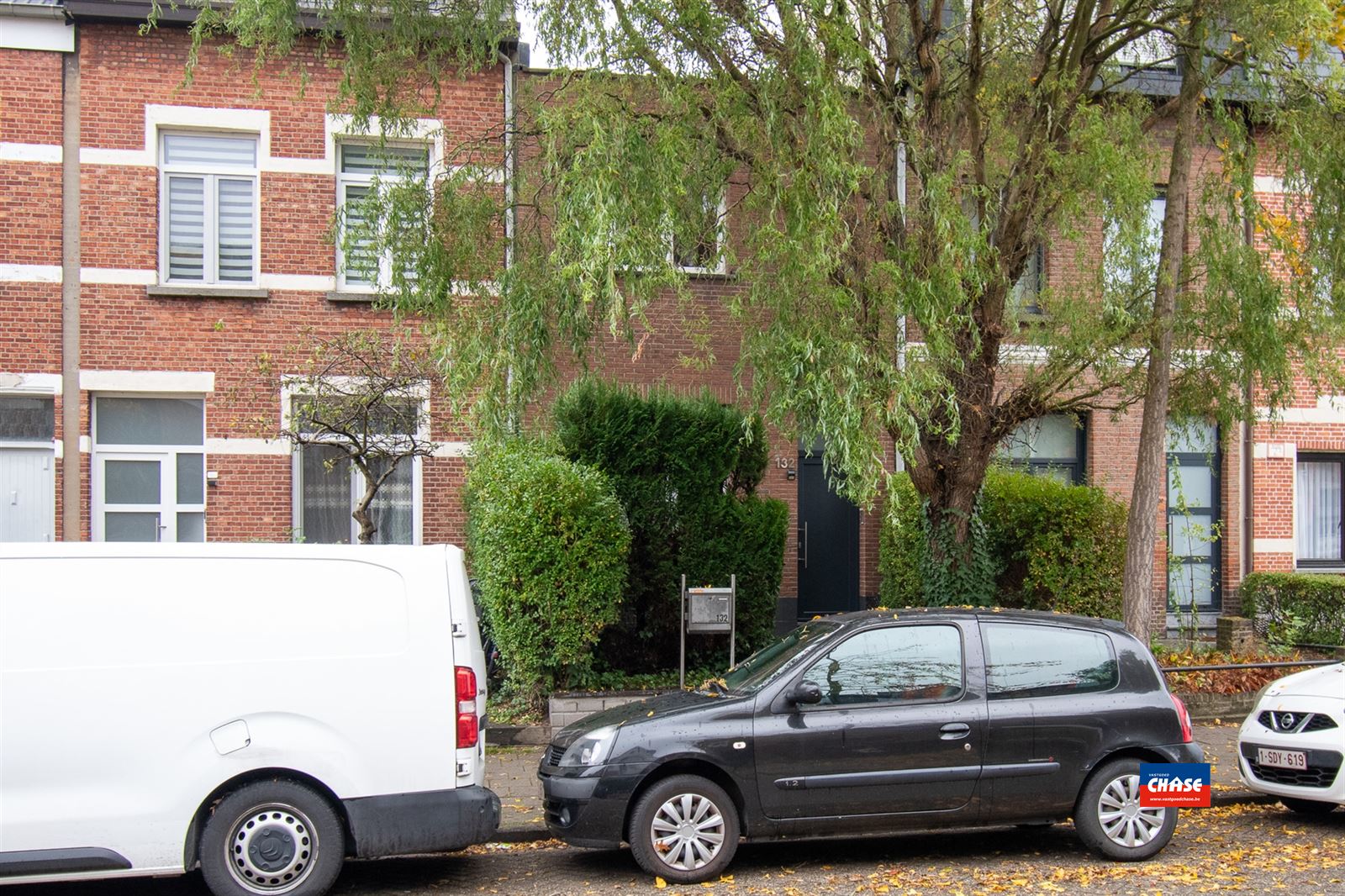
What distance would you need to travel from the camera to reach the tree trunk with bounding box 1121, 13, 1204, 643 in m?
10.3

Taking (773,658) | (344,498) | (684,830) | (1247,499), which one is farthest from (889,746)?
(1247,499)

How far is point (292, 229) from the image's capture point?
13727mm

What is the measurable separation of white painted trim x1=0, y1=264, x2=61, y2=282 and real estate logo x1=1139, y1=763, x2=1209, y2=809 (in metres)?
12.5

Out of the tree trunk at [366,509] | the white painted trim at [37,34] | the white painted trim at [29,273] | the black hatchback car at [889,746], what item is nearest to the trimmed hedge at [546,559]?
the tree trunk at [366,509]

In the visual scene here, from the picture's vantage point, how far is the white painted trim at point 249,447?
1349cm

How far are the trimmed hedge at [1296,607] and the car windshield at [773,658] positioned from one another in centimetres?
995

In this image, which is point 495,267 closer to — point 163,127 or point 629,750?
point 629,750

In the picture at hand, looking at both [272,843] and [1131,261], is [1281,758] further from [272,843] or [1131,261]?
[272,843]

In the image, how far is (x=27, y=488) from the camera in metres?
13.3

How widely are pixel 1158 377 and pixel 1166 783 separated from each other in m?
4.53

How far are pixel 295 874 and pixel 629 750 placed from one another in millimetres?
1894

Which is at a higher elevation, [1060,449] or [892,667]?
Answer: [1060,449]

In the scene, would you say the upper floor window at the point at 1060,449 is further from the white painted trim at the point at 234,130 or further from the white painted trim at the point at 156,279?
the white painted trim at the point at 156,279

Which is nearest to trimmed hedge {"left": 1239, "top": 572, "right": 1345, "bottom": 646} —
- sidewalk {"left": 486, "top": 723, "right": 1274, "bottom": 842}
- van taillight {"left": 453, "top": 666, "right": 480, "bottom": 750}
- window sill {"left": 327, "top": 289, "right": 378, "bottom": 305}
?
sidewalk {"left": 486, "top": 723, "right": 1274, "bottom": 842}
